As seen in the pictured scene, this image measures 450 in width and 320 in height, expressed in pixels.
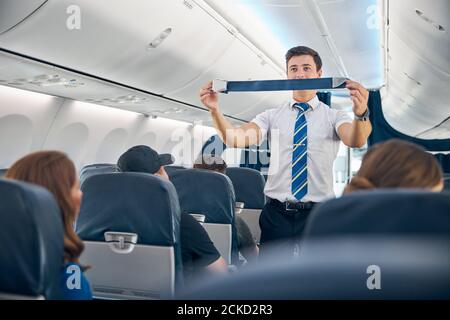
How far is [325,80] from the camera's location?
101 inches

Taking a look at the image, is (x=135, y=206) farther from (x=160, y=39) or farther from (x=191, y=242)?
(x=160, y=39)

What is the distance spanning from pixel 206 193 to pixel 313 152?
1.14 meters

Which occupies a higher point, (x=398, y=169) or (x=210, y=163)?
(x=210, y=163)

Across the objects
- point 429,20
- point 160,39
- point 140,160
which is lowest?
point 140,160

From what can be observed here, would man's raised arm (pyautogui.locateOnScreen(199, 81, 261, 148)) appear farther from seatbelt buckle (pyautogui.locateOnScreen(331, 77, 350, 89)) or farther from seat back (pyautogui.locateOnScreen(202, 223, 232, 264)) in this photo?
seat back (pyautogui.locateOnScreen(202, 223, 232, 264))

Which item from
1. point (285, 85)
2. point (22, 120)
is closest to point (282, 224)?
point (285, 85)

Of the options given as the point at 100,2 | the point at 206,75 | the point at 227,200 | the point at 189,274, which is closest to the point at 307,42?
the point at 206,75

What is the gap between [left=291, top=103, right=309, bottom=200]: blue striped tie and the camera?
9.44 ft

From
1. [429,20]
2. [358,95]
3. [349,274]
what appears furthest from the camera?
[429,20]

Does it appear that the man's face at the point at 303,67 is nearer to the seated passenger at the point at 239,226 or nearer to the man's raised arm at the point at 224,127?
the man's raised arm at the point at 224,127

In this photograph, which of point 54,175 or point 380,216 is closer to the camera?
point 380,216

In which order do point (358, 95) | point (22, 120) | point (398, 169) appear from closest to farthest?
point (398, 169) → point (358, 95) → point (22, 120)

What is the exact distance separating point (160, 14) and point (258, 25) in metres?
1.97

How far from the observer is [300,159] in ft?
9.53
